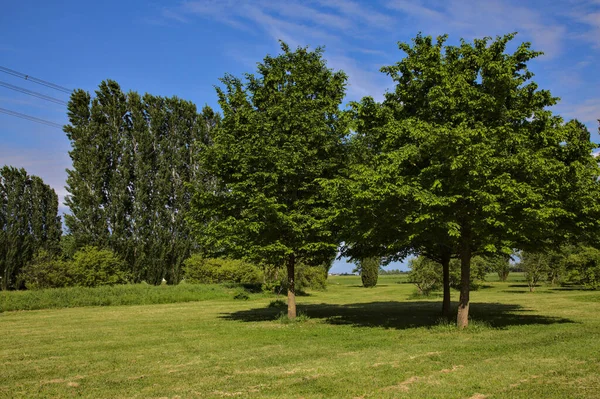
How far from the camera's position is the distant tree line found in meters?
12.3

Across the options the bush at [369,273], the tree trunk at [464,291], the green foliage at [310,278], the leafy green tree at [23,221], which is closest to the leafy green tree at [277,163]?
the tree trunk at [464,291]

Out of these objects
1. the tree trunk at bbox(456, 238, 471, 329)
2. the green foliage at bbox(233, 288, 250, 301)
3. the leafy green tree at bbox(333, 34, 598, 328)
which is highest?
the leafy green tree at bbox(333, 34, 598, 328)

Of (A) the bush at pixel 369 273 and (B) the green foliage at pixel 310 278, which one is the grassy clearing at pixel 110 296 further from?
(A) the bush at pixel 369 273

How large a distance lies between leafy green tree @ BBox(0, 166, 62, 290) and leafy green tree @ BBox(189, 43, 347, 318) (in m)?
29.6

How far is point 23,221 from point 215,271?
1825 cm

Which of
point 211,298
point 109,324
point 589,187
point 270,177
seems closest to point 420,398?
point 589,187

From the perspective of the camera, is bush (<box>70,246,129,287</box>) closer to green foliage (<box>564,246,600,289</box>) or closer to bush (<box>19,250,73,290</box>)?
bush (<box>19,250,73,290</box>)

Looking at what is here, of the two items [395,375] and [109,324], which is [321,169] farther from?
[109,324]

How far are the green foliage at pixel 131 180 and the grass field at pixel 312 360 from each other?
2479 cm

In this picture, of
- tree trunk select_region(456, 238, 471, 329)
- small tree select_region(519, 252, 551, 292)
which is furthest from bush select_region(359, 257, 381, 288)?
tree trunk select_region(456, 238, 471, 329)

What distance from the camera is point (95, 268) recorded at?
1406 inches

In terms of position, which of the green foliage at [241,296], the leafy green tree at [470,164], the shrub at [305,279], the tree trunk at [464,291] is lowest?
the green foliage at [241,296]

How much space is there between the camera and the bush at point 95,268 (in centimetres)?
3450

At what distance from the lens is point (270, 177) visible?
16.2m
